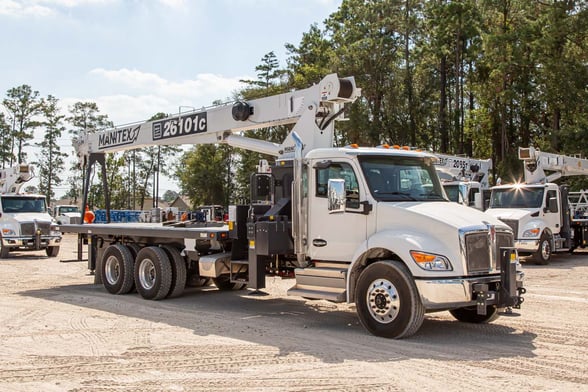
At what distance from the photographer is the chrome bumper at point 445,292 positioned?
25.0ft

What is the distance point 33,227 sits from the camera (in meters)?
22.1

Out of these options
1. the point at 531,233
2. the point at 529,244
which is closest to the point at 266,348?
the point at 529,244

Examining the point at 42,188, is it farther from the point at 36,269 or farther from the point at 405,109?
the point at 36,269

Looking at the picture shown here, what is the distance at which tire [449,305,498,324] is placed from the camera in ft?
29.8

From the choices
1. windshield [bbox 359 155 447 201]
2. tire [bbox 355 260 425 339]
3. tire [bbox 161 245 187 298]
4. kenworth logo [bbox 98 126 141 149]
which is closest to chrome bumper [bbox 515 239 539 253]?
windshield [bbox 359 155 447 201]

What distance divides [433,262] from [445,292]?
0.39 m

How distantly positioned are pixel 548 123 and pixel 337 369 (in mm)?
37600

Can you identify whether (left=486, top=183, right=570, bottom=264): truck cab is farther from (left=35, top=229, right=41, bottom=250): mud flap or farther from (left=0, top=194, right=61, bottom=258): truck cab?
(left=35, top=229, right=41, bottom=250): mud flap

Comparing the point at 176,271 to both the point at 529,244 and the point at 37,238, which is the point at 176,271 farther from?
the point at 37,238

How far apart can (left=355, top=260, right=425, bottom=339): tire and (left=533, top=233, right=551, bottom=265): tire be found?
39.6ft

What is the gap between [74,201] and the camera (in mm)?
80250

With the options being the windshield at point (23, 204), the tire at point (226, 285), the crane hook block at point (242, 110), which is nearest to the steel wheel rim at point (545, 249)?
the tire at point (226, 285)

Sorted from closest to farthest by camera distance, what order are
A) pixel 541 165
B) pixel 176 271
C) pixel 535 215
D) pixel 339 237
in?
1. pixel 339 237
2. pixel 176 271
3. pixel 535 215
4. pixel 541 165

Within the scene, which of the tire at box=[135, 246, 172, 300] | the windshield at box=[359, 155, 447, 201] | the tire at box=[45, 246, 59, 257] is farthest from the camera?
the tire at box=[45, 246, 59, 257]
